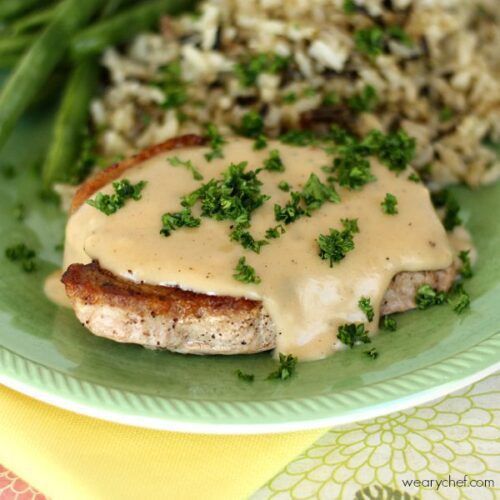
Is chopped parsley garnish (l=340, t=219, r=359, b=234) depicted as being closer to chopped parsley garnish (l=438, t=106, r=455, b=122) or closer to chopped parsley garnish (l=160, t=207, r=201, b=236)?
chopped parsley garnish (l=160, t=207, r=201, b=236)

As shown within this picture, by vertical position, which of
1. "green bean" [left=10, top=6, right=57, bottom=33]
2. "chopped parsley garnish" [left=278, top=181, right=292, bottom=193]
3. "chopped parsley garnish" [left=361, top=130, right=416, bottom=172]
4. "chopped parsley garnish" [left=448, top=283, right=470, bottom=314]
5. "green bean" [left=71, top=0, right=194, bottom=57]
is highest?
"green bean" [left=10, top=6, right=57, bottom=33]

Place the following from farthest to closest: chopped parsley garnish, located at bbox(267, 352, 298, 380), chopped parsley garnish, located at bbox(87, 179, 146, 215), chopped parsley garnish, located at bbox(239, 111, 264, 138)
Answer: chopped parsley garnish, located at bbox(239, 111, 264, 138)
chopped parsley garnish, located at bbox(87, 179, 146, 215)
chopped parsley garnish, located at bbox(267, 352, 298, 380)

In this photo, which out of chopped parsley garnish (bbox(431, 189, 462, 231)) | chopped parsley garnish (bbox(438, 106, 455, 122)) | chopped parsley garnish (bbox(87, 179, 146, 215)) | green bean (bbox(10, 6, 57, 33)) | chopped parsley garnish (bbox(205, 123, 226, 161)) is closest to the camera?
chopped parsley garnish (bbox(87, 179, 146, 215))

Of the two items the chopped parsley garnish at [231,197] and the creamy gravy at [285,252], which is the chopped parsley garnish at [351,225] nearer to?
the creamy gravy at [285,252]

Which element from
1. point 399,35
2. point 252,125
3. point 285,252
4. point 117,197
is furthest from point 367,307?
point 399,35

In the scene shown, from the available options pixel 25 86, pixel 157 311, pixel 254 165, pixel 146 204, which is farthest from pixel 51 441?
pixel 25 86

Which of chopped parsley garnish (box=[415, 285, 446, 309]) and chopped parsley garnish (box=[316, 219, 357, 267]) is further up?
chopped parsley garnish (box=[316, 219, 357, 267])

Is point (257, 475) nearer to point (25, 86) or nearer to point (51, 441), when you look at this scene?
point (51, 441)

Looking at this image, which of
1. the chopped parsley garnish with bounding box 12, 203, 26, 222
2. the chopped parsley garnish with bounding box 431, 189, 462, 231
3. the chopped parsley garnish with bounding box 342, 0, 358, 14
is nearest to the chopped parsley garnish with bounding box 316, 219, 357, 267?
the chopped parsley garnish with bounding box 431, 189, 462, 231

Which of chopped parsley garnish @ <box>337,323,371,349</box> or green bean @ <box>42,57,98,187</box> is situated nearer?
chopped parsley garnish @ <box>337,323,371,349</box>
